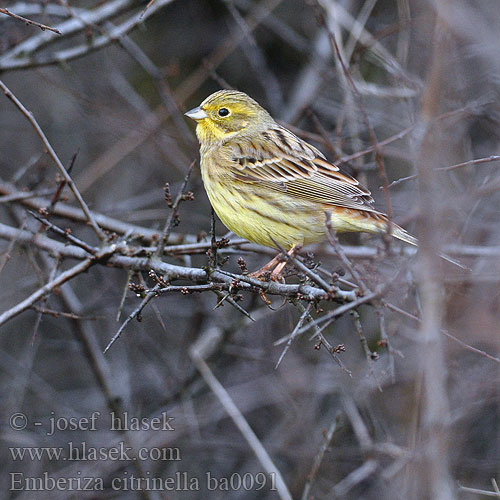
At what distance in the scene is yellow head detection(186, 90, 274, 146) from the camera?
18.7ft

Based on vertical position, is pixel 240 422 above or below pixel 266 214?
below

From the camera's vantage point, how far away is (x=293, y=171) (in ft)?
17.9

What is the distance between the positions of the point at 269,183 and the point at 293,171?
0.26 m

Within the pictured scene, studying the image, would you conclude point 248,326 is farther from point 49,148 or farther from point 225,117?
point 49,148

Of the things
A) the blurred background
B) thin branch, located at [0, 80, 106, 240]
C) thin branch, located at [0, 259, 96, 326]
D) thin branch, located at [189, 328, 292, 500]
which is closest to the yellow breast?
the blurred background

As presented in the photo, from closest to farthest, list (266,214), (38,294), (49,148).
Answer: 1. (49,148)
2. (38,294)
3. (266,214)

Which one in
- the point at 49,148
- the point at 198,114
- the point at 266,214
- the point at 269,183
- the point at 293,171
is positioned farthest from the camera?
the point at 198,114

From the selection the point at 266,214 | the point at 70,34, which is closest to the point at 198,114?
the point at 266,214

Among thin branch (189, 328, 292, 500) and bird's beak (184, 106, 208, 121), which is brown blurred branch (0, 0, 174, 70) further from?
thin branch (189, 328, 292, 500)

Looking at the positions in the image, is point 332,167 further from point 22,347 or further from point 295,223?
point 22,347

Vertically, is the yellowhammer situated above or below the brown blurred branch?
below

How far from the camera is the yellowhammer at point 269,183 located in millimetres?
5000

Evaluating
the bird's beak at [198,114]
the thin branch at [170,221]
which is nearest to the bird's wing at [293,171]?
the bird's beak at [198,114]

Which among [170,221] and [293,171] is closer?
[170,221]
